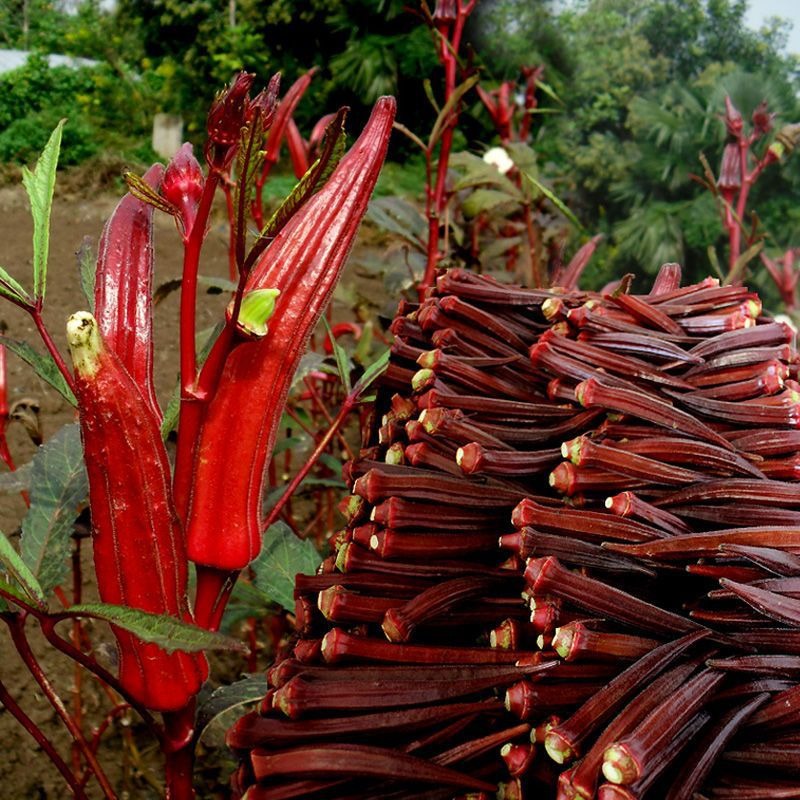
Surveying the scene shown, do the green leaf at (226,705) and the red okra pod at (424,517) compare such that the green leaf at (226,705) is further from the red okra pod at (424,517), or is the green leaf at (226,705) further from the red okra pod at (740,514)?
the red okra pod at (740,514)

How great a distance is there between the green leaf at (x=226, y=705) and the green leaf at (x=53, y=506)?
13cm

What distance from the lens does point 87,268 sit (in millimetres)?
481

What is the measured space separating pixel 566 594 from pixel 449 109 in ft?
2.21

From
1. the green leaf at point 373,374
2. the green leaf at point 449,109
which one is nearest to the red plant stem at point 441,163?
the green leaf at point 449,109

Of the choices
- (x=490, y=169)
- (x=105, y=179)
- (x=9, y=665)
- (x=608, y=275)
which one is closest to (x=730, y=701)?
(x=490, y=169)

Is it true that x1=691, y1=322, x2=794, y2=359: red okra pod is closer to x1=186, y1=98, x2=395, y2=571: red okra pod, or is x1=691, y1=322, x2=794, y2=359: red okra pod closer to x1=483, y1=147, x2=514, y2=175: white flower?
x1=186, y1=98, x2=395, y2=571: red okra pod

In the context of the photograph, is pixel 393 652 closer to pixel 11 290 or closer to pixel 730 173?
pixel 11 290

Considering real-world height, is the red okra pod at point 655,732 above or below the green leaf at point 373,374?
below

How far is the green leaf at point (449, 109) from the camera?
89 centimetres

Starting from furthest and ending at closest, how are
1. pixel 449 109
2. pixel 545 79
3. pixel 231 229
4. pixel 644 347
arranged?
pixel 545 79 < pixel 449 109 < pixel 231 229 < pixel 644 347

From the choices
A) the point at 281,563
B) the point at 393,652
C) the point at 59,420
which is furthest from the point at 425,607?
the point at 59,420

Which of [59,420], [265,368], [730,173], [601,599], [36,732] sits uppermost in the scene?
[730,173]

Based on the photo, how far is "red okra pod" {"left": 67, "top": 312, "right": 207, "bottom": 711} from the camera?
370mm

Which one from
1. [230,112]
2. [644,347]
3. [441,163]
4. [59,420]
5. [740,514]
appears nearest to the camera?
[230,112]
